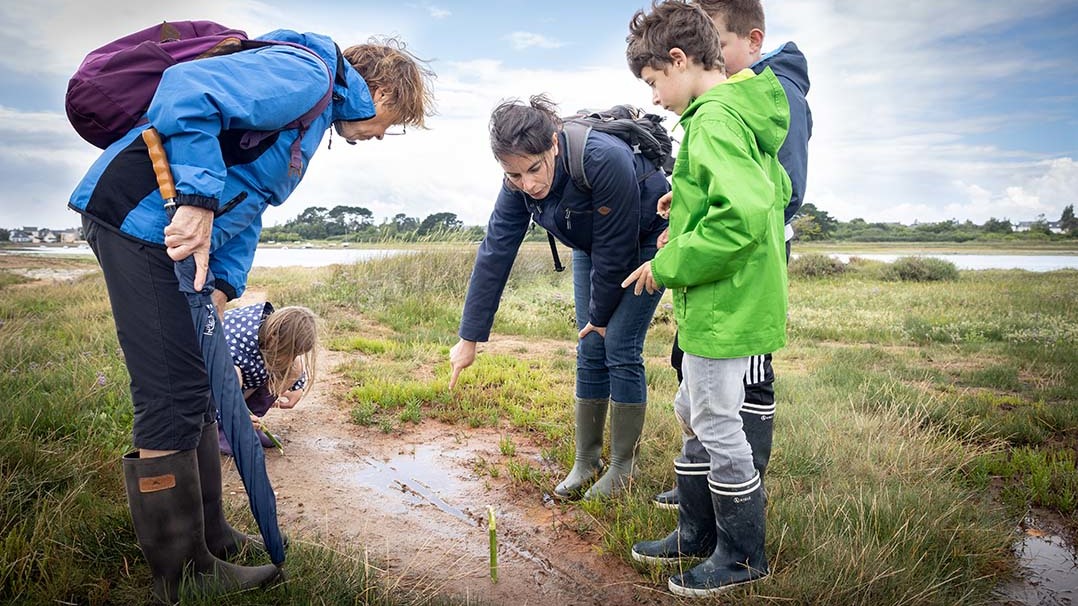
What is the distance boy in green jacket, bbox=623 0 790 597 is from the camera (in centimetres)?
206

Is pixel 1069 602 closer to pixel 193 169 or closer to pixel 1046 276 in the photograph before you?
pixel 193 169

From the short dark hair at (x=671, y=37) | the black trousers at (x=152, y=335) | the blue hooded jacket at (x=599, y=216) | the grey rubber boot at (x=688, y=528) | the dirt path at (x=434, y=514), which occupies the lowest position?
the dirt path at (x=434, y=514)

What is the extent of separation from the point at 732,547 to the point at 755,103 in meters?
1.54

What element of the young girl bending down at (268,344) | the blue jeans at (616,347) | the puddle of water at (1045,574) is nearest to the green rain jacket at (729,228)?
the blue jeans at (616,347)

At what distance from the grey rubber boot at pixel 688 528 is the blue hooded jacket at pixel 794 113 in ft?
3.73

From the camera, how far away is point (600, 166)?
2.88 meters

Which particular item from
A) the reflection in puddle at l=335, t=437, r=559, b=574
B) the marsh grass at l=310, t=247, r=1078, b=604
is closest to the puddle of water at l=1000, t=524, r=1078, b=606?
the marsh grass at l=310, t=247, r=1078, b=604

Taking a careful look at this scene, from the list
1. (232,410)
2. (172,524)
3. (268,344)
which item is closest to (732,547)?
(232,410)

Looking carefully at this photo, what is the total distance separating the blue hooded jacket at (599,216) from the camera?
9.54 ft

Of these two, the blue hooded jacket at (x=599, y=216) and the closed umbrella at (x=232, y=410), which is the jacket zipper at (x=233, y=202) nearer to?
the closed umbrella at (x=232, y=410)

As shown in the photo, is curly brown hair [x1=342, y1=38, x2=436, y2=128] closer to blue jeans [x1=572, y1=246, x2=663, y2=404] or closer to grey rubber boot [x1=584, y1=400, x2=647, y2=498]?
blue jeans [x1=572, y1=246, x2=663, y2=404]

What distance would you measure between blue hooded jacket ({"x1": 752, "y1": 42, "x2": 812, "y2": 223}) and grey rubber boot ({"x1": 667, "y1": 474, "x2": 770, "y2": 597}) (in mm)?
1160

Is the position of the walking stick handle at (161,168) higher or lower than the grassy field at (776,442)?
higher

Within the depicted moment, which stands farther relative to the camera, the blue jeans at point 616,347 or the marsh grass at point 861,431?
the blue jeans at point 616,347
